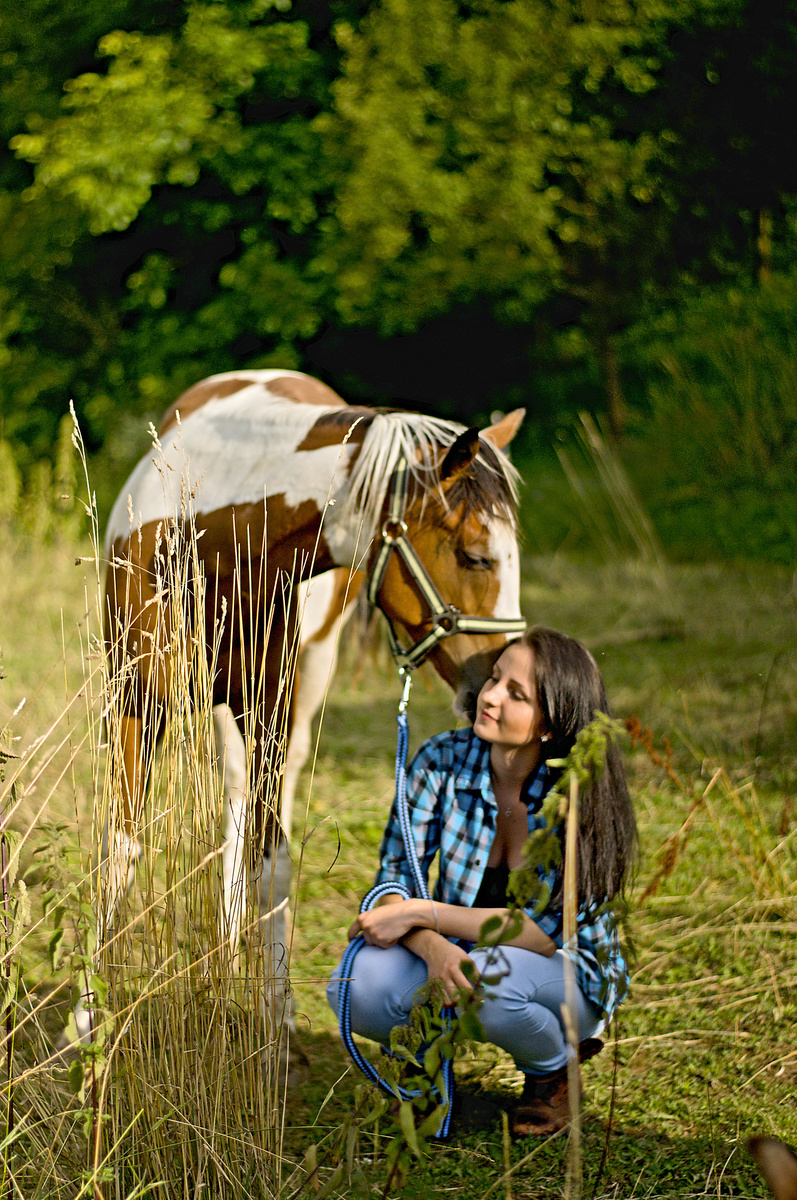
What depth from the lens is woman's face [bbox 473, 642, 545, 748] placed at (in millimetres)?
1926

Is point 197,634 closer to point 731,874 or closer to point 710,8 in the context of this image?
point 731,874

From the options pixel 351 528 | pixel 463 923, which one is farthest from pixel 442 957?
pixel 351 528

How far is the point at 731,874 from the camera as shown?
3.14 m

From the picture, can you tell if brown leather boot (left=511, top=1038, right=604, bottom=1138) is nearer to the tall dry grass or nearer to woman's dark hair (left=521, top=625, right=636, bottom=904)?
woman's dark hair (left=521, top=625, right=636, bottom=904)

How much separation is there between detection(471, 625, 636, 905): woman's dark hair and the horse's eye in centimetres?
31

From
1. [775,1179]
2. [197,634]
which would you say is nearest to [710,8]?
[197,634]

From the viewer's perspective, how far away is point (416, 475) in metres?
2.25

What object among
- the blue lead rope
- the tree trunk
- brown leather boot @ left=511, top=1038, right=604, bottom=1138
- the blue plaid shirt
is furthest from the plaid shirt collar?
the tree trunk

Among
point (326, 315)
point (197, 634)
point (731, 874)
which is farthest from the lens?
Answer: point (326, 315)

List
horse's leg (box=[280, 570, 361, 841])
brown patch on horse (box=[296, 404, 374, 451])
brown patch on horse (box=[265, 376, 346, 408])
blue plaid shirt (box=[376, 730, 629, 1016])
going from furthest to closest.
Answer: horse's leg (box=[280, 570, 361, 841])
brown patch on horse (box=[265, 376, 346, 408])
brown patch on horse (box=[296, 404, 374, 451])
blue plaid shirt (box=[376, 730, 629, 1016])

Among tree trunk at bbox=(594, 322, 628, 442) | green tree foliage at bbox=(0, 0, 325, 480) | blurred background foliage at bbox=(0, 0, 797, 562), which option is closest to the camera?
green tree foliage at bbox=(0, 0, 325, 480)

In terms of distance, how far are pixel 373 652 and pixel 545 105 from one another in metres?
7.65

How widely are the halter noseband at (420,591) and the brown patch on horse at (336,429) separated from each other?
16 centimetres

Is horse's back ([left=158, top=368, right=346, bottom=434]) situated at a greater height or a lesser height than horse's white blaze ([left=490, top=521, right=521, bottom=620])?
greater
